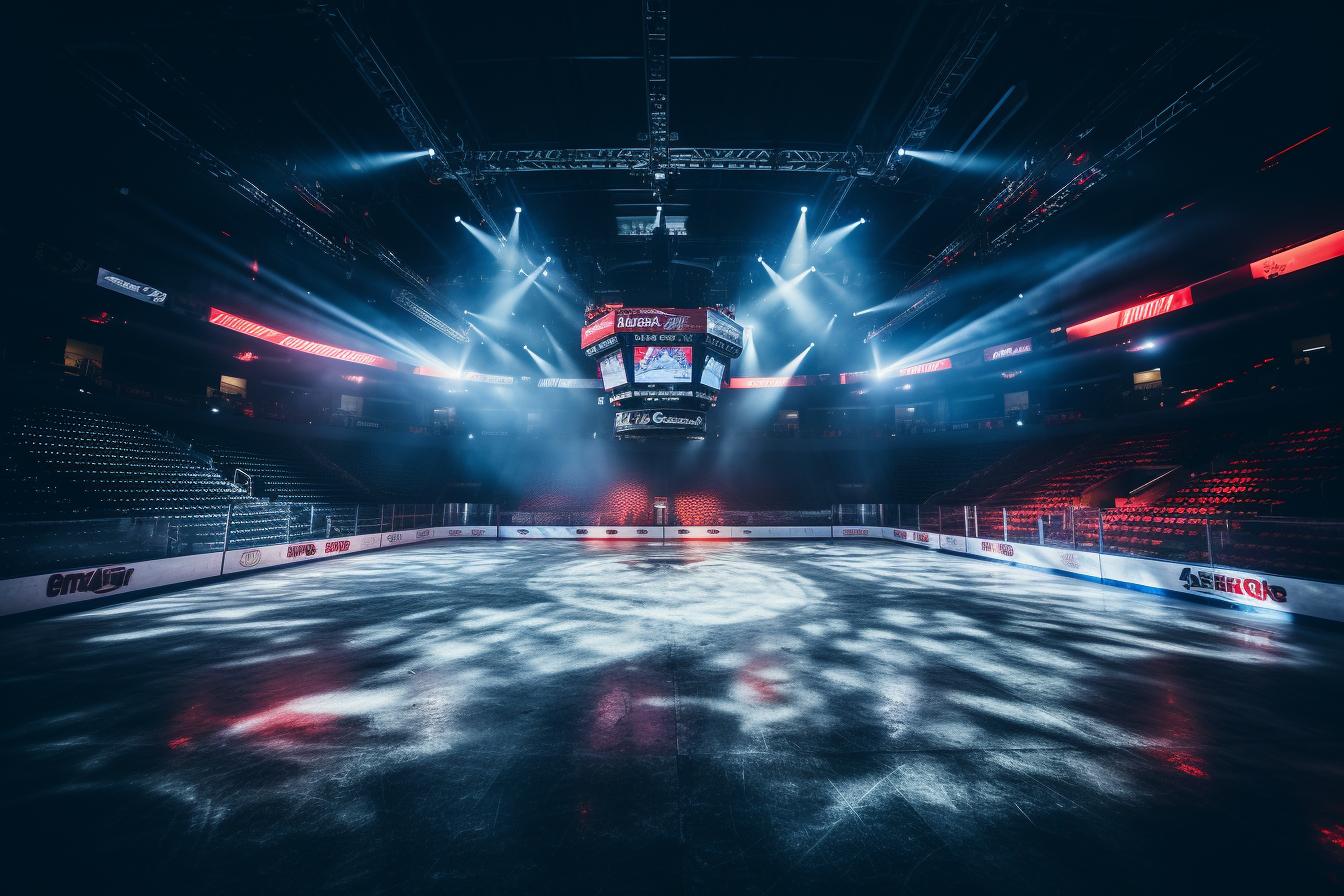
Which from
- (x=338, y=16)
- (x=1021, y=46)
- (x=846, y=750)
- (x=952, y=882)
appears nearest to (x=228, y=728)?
(x=846, y=750)

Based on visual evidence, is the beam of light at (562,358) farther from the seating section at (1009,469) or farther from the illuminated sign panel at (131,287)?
the seating section at (1009,469)

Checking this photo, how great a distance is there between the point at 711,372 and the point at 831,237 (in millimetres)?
5757

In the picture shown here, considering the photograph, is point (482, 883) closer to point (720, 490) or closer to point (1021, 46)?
point (1021, 46)

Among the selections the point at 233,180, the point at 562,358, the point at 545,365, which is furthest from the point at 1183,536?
the point at 545,365

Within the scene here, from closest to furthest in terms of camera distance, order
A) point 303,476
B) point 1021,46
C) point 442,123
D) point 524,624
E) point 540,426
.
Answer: point 524,624 < point 1021,46 < point 442,123 < point 303,476 < point 540,426

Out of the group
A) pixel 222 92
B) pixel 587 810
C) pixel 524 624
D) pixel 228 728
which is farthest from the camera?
pixel 222 92

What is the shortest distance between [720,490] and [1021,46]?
2050 centimetres

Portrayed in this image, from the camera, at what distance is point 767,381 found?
95.3 feet

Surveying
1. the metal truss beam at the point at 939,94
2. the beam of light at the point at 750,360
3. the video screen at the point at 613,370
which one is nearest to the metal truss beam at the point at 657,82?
the metal truss beam at the point at 939,94

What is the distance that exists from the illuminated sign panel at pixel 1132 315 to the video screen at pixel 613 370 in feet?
62.5

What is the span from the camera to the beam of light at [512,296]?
1695cm

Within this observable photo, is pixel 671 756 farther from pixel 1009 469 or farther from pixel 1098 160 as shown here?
pixel 1009 469

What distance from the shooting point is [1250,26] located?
7355 mm

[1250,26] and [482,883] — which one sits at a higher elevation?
[1250,26]
